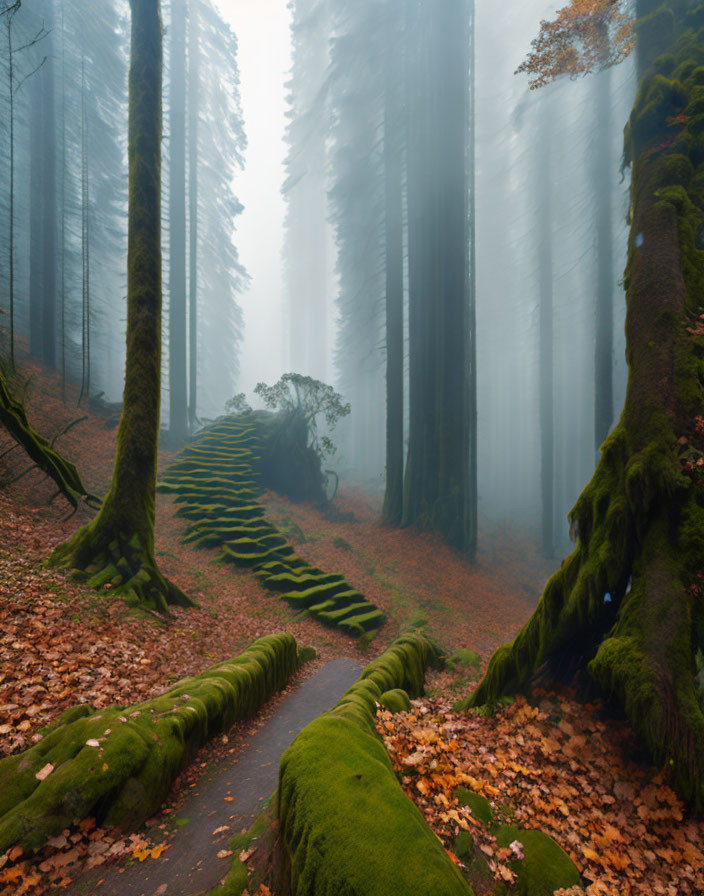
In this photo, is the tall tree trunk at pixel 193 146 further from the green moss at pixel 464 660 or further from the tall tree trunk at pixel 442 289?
the green moss at pixel 464 660

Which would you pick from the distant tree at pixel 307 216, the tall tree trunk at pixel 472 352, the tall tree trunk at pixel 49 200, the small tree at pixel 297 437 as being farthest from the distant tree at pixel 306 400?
the distant tree at pixel 307 216

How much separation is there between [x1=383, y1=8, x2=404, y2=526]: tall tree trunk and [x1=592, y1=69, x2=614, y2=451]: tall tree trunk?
7.23 meters

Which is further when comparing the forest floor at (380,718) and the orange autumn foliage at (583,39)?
the orange autumn foliage at (583,39)

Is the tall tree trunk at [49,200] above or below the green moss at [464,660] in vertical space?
above

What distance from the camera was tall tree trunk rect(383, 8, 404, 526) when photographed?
1516cm

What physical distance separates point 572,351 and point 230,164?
3277cm

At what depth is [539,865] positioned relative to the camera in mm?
2105

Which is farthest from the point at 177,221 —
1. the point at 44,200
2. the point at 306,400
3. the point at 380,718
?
the point at 380,718

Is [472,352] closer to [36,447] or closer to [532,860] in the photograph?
[36,447]

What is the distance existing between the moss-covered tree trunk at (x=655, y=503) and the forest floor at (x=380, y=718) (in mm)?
383

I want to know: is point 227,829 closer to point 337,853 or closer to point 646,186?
point 337,853

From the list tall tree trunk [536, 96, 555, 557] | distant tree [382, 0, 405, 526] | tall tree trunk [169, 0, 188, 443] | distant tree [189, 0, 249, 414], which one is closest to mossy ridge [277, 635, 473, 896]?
distant tree [382, 0, 405, 526]

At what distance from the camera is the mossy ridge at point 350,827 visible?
1.62 m

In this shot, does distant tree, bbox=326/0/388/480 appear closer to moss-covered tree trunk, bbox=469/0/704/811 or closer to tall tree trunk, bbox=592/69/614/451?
tall tree trunk, bbox=592/69/614/451
